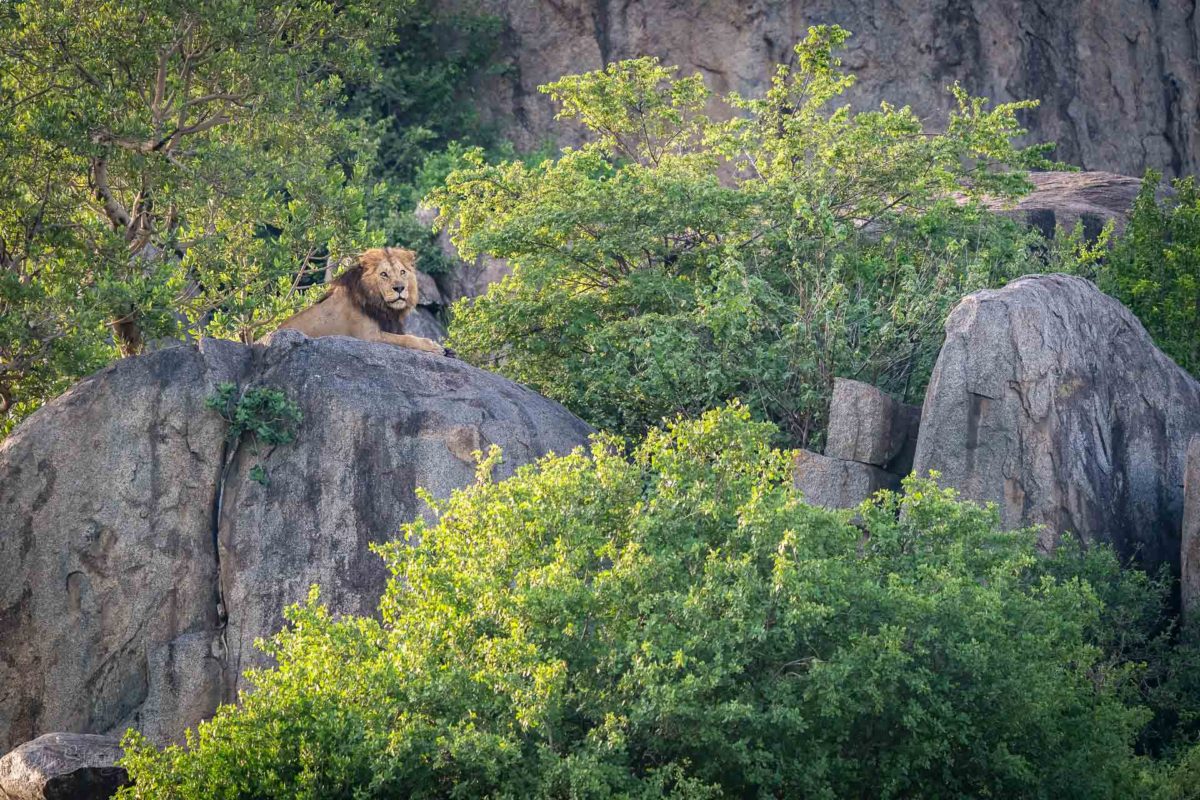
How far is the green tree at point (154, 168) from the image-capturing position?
19.1 meters

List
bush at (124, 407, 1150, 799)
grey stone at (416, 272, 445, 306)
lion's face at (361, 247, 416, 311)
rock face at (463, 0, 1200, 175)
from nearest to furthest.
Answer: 1. bush at (124, 407, 1150, 799)
2. lion's face at (361, 247, 416, 311)
3. grey stone at (416, 272, 445, 306)
4. rock face at (463, 0, 1200, 175)

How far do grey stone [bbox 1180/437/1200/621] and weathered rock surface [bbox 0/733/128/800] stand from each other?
35.7ft

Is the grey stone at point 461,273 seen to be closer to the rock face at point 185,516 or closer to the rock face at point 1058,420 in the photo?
the rock face at point 185,516

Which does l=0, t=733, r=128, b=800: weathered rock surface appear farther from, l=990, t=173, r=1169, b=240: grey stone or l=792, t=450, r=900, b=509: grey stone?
l=990, t=173, r=1169, b=240: grey stone

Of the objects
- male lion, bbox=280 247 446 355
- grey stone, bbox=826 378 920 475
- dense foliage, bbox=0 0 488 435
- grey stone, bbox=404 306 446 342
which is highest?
dense foliage, bbox=0 0 488 435

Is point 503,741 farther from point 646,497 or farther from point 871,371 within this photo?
point 871,371

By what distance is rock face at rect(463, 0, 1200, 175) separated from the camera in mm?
37281

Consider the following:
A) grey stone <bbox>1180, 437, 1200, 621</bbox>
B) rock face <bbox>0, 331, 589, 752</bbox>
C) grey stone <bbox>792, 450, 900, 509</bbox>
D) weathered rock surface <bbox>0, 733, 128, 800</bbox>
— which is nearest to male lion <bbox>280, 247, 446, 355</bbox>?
rock face <bbox>0, 331, 589, 752</bbox>

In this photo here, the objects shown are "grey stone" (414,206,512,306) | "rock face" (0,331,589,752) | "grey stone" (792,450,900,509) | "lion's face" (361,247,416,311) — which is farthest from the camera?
"grey stone" (414,206,512,306)

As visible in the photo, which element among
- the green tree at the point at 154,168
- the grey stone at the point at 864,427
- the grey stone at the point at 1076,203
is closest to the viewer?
the grey stone at the point at 864,427

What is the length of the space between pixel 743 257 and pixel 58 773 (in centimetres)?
1086

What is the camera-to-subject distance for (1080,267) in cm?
2345

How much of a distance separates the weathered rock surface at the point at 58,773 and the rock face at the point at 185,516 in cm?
160

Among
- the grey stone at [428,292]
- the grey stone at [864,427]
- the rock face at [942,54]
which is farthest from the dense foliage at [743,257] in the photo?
the rock face at [942,54]
